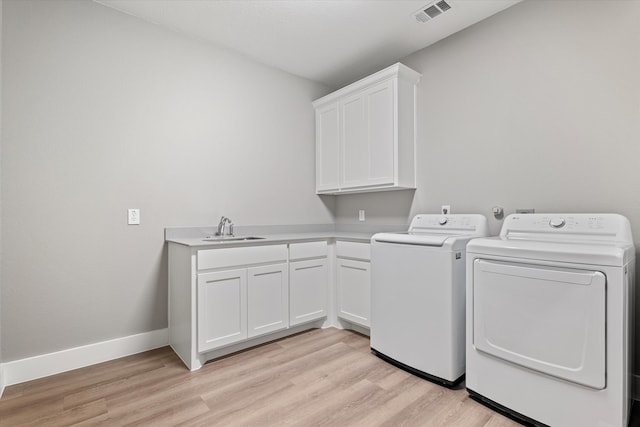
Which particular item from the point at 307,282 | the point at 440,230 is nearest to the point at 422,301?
the point at 440,230

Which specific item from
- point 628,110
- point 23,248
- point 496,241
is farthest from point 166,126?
point 628,110

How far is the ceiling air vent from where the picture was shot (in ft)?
7.39

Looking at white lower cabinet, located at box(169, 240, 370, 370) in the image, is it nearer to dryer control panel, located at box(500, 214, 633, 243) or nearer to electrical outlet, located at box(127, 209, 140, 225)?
electrical outlet, located at box(127, 209, 140, 225)

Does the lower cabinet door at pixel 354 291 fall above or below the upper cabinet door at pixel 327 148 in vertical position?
below

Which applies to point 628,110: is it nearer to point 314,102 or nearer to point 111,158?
point 314,102

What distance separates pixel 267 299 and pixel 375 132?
1.74 m

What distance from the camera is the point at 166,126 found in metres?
2.56

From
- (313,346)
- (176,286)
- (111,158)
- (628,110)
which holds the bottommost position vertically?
(313,346)

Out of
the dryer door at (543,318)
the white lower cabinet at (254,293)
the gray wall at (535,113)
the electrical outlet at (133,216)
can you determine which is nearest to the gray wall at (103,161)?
the electrical outlet at (133,216)

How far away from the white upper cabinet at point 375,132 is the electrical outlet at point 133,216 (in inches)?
72.3

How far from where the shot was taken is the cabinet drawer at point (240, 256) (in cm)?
220

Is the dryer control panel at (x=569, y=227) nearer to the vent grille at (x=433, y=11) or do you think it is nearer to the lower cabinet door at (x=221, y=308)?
the vent grille at (x=433, y=11)

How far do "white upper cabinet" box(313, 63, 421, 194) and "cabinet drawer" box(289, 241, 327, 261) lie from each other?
0.69 m

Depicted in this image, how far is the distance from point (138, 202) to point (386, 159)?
2068 millimetres
